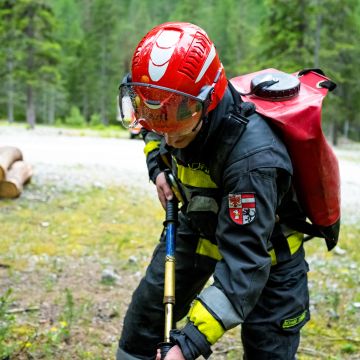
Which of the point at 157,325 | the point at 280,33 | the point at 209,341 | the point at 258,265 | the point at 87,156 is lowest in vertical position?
the point at 87,156

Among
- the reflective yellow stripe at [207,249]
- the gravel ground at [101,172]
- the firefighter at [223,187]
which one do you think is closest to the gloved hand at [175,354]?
the firefighter at [223,187]

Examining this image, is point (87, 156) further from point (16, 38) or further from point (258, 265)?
point (16, 38)

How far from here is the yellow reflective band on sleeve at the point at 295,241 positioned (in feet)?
10.2

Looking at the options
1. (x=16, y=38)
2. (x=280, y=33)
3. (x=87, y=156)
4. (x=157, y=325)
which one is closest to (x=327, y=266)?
(x=157, y=325)

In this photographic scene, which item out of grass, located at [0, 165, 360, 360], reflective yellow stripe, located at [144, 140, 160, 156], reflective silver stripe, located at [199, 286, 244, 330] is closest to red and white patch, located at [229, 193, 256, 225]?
reflective silver stripe, located at [199, 286, 244, 330]

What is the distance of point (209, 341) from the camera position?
2328 millimetres

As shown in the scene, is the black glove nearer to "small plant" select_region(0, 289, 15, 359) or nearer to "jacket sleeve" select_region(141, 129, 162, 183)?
"jacket sleeve" select_region(141, 129, 162, 183)

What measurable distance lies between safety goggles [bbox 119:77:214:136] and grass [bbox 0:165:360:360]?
1.96m

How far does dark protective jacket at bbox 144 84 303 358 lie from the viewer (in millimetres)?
2379

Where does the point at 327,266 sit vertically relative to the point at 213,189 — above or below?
below

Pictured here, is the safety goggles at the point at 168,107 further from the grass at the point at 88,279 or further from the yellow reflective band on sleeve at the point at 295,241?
the grass at the point at 88,279

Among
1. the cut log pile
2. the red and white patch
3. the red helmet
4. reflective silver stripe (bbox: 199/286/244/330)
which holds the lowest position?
the cut log pile

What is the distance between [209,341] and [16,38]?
3195 cm

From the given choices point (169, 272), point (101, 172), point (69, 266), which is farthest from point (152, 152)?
point (101, 172)
